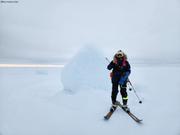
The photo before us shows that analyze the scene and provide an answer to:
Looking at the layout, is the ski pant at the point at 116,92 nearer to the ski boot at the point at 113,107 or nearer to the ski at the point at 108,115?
the ski boot at the point at 113,107

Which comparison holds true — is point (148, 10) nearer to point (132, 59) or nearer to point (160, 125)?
point (132, 59)

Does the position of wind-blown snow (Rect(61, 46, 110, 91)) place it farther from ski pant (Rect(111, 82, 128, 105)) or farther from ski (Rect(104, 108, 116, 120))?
ski (Rect(104, 108, 116, 120))

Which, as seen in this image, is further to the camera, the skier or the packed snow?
the skier

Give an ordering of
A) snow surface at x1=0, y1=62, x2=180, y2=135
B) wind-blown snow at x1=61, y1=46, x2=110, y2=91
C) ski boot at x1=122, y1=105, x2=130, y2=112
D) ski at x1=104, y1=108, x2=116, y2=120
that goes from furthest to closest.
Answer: wind-blown snow at x1=61, y1=46, x2=110, y2=91, ski boot at x1=122, y1=105, x2=130, y2=112, ski at x1=104, y1=108, x2=116, y2=120, snow surface at x1=0, y1=62, x2=180, y2=135

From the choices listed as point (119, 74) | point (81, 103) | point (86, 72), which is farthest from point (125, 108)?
point (86, 72)

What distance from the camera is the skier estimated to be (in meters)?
3.12

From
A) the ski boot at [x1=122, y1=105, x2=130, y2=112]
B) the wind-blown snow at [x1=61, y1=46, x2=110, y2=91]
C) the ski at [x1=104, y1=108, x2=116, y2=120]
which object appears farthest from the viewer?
the wind-blown snow at [x1=61, y1=46, x2=110, y2=91]

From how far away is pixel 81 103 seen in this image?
10.8 ft

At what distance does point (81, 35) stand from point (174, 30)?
1.08 m

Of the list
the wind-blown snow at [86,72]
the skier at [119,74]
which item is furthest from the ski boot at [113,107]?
the wind-blown snow at [86,72]

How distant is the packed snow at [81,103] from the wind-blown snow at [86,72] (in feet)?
0.04

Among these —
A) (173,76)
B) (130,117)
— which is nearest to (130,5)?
(173,76)

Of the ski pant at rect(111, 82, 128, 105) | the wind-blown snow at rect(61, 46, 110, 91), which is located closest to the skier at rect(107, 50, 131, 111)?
the ski pant at rect(111, 82, 128, 105)

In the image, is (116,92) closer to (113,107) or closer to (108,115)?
(113,107)
